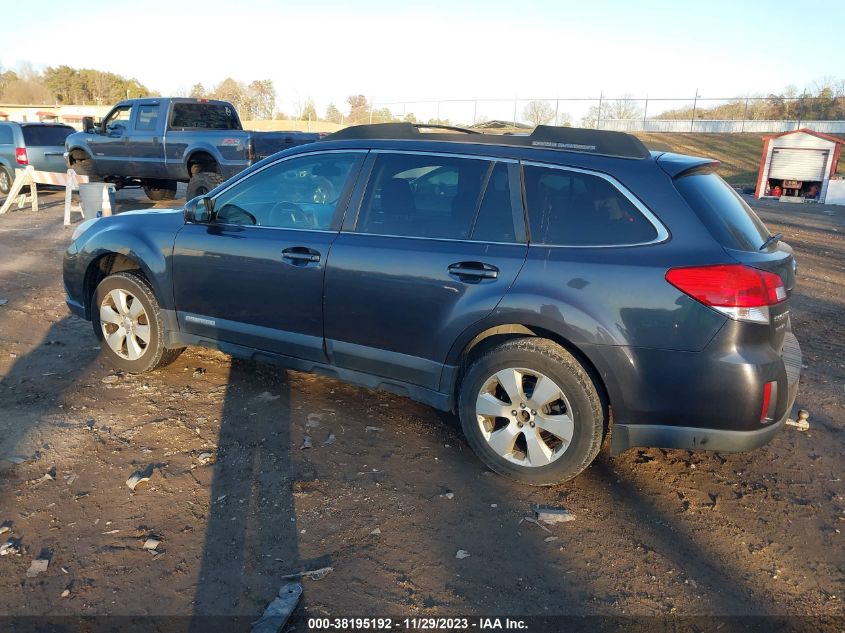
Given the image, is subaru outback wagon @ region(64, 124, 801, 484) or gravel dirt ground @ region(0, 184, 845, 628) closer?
gravel dirt ground @ region(0, 184, 845, 628)

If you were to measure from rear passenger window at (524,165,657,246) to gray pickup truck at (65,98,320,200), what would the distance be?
8.54 metres

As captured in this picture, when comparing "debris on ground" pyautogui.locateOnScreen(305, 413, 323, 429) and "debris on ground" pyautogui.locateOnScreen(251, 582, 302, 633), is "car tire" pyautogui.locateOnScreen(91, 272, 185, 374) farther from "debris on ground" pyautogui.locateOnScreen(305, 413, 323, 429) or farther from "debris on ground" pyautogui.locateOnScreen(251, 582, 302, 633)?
"debris on ground" pyautogui.locateOnScreen(251, 582, 302, 633)

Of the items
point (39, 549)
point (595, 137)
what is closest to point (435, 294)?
point (595, 137)

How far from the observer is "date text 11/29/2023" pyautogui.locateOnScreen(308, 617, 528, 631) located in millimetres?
2572

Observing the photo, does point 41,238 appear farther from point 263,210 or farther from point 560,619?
point 560,619

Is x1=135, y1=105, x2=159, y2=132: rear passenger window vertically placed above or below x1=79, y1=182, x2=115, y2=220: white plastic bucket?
above

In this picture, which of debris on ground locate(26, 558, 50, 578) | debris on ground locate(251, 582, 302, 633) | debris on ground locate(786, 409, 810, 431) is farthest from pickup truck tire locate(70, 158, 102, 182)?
debris on ground locate(786, 409, 810, 431)

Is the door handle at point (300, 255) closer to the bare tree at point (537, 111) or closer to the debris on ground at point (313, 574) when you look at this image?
the debris on ground at point (313, 574)

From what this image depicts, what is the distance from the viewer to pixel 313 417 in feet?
14.3

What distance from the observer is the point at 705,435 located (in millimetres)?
3236

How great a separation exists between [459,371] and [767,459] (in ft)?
6.37

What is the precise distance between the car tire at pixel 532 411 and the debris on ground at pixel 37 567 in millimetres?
2093

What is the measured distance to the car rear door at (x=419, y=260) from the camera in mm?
3557

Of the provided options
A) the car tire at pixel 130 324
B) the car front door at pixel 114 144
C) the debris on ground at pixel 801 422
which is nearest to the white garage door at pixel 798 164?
the car front door at pixel 114 144
